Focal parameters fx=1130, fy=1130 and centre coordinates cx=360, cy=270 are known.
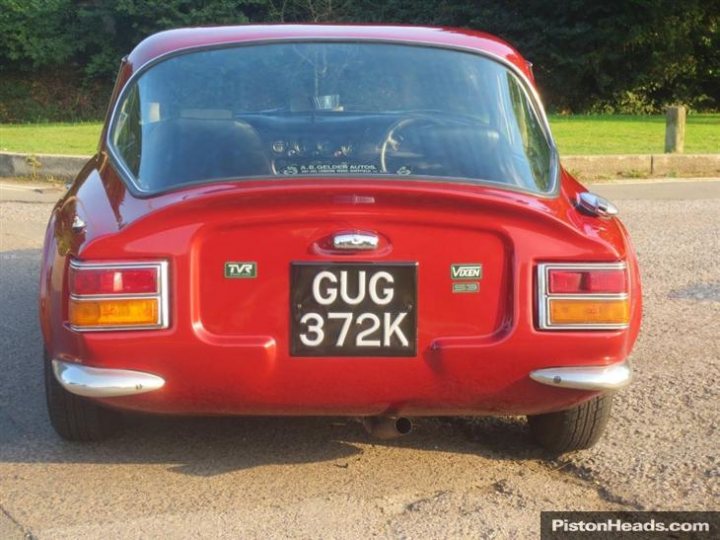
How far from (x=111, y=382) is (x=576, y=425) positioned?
161 centimetres

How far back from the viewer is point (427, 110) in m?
4.25

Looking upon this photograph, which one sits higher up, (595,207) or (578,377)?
(595,207)

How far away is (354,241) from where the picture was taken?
3.43m

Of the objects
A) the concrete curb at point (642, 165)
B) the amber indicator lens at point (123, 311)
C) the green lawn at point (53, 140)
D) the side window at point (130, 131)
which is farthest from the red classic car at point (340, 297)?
the green lawn at point (53, 140)

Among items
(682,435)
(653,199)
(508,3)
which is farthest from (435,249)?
(508,3)

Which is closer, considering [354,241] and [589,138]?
[354,241]

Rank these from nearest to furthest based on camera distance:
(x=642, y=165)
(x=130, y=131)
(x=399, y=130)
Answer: (x=399, y=130) → (x=130, y=131) → (x=642, y=165)

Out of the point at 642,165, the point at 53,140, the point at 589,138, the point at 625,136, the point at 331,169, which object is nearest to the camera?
the point at 331,169

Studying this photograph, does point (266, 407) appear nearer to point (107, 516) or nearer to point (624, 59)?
point (107, 516)

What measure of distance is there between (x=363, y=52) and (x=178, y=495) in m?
1.83

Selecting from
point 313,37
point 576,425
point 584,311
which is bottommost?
point 576,425

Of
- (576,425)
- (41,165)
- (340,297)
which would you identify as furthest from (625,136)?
(340,297)

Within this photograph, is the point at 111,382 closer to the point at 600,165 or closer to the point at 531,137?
the point at 531,137

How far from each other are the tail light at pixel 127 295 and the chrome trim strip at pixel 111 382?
14 cm
